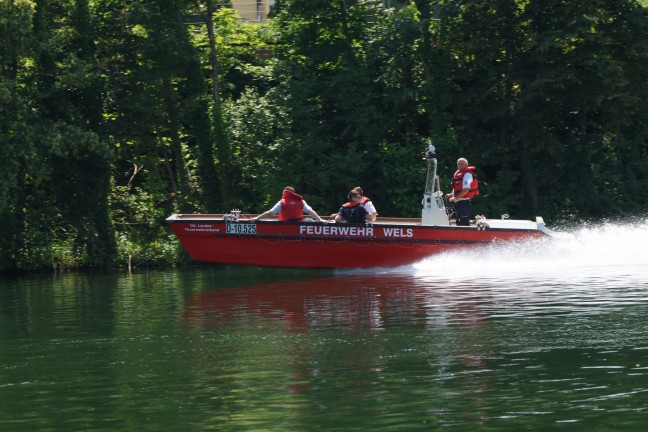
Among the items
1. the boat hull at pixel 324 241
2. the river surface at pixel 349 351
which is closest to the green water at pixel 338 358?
the river surface at pixel 349 351

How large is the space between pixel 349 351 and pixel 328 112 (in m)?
18.2

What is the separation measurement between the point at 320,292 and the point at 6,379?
28.4 ft

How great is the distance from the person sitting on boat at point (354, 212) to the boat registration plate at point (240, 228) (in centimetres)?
173

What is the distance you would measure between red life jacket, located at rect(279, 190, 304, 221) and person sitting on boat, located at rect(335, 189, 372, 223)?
0.80m

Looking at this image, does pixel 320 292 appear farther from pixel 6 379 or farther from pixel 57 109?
pixel 57 109

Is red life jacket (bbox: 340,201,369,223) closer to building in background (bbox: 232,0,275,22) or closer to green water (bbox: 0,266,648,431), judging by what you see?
green water (bbox: 0,266,648,431)

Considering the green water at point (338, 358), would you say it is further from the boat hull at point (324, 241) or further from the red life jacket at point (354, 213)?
the red life jacket at point (354, 213)

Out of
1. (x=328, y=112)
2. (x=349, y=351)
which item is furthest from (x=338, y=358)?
(x=328, y=112)

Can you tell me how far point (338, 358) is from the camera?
13.1 meters

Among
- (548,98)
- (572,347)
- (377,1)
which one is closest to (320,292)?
(572,347)

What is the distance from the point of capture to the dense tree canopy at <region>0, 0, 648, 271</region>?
28.8 meters

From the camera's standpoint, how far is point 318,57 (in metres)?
31.1

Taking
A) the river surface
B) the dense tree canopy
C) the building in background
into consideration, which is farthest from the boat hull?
the building in background

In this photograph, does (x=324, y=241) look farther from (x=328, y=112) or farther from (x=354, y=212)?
(x=328, y=112)
